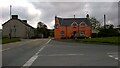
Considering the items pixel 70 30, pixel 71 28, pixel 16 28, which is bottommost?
pixel 70 30

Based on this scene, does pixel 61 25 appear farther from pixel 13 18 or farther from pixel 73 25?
pixel 13 18

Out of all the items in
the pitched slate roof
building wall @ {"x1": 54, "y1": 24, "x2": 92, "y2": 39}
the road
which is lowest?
the road

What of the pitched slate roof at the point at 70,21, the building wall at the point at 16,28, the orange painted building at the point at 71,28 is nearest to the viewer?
the orange painted building at the point at 71,28

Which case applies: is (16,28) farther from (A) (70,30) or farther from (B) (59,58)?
(B) (59,58)

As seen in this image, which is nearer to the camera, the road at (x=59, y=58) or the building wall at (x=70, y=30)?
the road at (x=59, y=58)

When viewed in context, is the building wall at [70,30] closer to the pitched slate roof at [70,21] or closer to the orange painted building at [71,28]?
the orange painted building at [71,28]

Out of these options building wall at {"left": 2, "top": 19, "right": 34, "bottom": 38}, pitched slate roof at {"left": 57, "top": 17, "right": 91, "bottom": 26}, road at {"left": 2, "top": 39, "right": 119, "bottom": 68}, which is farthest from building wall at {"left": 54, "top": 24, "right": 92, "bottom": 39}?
road at {"left": 2, "top": 39, "right": 119, "bottom": 68}

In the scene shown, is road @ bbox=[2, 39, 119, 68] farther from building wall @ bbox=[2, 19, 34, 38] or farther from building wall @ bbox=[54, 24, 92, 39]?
building wall @ bbox=[2, 19, 34, 38]

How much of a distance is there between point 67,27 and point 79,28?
4140 mm

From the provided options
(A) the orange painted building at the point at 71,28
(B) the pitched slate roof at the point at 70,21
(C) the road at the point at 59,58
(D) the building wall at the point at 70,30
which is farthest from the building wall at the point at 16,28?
(C) the road at the point at 59,58

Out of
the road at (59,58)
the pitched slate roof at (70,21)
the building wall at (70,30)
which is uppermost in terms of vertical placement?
the pitched slate roof at (70,21)

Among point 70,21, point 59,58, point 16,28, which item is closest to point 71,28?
point 70,21

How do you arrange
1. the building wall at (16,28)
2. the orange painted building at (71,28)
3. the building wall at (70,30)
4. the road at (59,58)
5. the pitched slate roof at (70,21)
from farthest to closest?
the building wall at (16,28) → the pitched slate roof at (70,21) → the orange painted building at (71,28) → the building wall at (70,30) → the road at (59,58)

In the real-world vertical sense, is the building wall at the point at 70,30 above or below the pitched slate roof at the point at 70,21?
below
